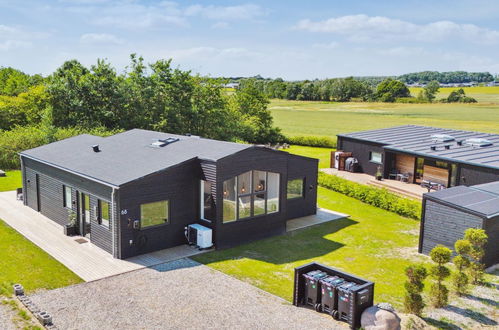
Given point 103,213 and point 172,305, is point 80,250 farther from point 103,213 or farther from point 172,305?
point 172,305

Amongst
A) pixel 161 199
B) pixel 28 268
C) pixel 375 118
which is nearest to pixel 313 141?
pixel 375 118

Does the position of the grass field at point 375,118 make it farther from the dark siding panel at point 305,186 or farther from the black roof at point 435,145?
the dark siding panel at point 305,186

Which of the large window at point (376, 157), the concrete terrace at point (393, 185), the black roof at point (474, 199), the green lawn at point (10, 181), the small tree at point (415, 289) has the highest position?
the black roof at point (474, 199)

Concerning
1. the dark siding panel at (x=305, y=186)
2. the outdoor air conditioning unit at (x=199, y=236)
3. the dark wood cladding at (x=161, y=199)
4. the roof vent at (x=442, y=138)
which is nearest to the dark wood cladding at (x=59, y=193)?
the dark wood cladding at (x=161, y=199)

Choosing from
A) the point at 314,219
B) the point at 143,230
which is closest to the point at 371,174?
the point at 314,219

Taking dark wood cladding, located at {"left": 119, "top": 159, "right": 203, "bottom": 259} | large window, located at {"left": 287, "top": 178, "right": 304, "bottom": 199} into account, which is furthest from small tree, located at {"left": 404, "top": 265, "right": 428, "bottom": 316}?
large window, located at {"left": 287, "top": 178, "right": 304, "bottom": 199}

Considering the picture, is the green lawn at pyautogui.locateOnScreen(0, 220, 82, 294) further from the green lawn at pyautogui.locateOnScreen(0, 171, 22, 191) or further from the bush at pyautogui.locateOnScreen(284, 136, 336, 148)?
the bush at pyautogui.locateOnScreen(284, 136, 336, 148)
